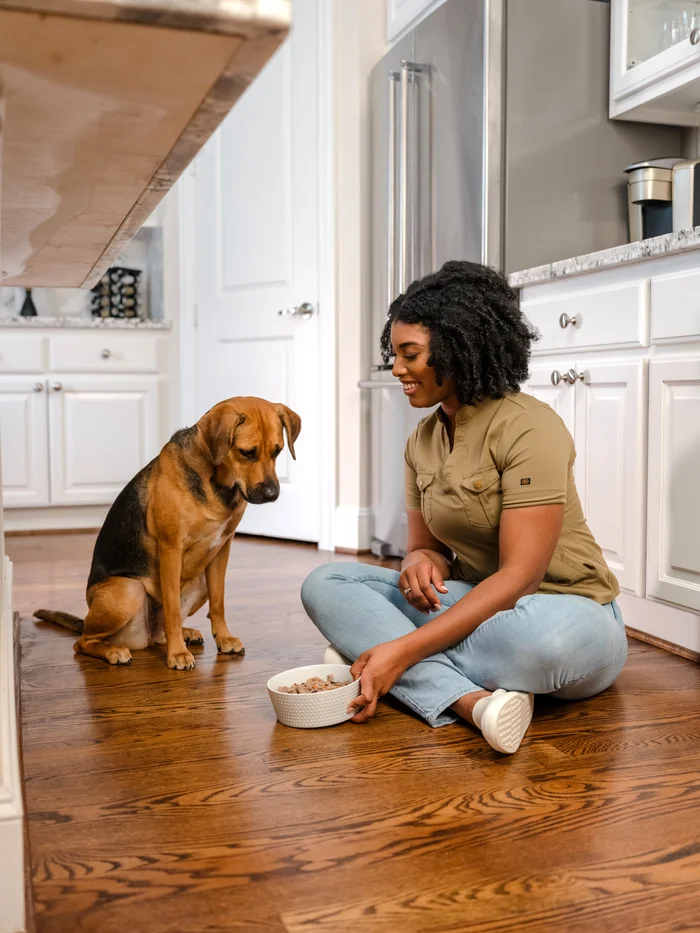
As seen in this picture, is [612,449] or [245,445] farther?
[612,449]

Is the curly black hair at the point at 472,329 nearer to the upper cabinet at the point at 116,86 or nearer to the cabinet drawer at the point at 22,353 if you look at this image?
the upper cabinet at the point at 116,86

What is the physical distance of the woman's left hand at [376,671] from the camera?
161 centimetres

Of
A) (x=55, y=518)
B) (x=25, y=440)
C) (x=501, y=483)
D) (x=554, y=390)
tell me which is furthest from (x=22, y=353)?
(x=501, y=483)

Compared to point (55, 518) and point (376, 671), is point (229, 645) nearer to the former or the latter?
point (376, 671)

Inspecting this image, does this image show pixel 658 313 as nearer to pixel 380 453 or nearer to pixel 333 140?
pixel 380 453

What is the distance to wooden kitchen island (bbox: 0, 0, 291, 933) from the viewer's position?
0.77m

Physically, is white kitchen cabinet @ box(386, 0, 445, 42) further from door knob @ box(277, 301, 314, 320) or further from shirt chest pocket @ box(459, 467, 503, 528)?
shirt chest pocket @ box(459, 467, 503, 528)

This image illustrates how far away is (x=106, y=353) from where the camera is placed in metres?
4.41

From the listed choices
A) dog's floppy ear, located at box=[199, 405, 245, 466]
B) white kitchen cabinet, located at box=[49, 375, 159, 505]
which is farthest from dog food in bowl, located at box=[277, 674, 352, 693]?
white kitchen cabinet, located at box=[49, 375, 159, 505]

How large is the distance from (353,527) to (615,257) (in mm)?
1845

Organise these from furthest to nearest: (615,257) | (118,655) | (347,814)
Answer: (615,257), (118,655), (347,814)

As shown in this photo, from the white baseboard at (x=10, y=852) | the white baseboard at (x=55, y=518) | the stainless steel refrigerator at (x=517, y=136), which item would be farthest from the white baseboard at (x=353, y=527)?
the white baseboard at (x=10, y=852)

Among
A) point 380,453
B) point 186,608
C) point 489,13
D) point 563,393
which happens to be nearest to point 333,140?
point 489,13

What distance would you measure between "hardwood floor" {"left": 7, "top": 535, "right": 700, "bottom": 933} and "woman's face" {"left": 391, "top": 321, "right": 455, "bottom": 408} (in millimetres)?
598
